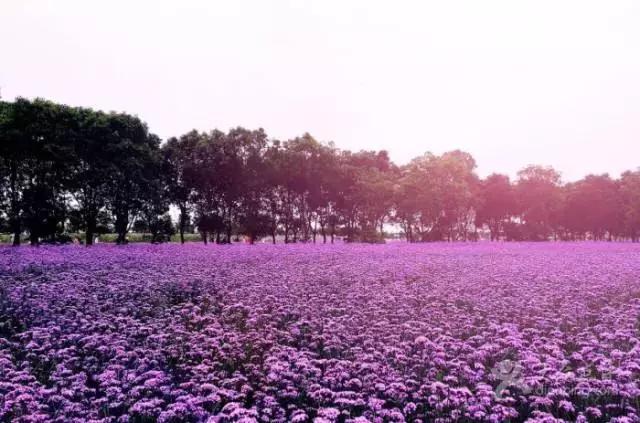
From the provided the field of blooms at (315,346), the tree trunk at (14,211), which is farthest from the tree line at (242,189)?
the field of blooms at (315,346)

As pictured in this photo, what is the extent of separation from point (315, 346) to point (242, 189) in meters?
45.7

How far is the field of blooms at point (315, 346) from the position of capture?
5402mm

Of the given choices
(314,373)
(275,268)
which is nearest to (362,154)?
(275,268)

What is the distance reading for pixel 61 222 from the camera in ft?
131

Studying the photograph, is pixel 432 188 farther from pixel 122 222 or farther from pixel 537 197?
pixel 122 222

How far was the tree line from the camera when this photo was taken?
34844 mm

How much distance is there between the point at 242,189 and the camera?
52094 millimetres

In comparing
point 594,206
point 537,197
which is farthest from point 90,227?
point 594,206

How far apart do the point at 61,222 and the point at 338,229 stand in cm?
3682

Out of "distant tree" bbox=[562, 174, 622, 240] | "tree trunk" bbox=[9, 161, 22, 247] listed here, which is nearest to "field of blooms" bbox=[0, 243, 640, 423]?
"tree trunk" bbox=[9, 161, 22, 247]

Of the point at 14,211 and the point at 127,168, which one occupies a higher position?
the point at 127,168

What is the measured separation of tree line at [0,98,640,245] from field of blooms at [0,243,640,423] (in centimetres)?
2258

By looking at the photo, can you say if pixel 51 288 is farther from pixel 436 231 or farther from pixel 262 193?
pixel 436 231

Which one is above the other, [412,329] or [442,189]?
[442,189]
